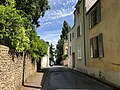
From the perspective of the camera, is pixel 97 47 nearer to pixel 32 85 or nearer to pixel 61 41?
pixel 32 85

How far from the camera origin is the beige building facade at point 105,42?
1725cm

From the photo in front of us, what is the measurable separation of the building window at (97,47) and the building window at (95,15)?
1496 mm

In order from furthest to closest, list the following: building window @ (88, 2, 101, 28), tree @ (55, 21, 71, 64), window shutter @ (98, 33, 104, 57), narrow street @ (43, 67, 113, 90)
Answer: tree @ (55, 21, 71, 64), building window @ (88, 2, 101, 28), window shutter @ (98, 33, 104, 57), narrow street @ (43, 67, 113, 90)

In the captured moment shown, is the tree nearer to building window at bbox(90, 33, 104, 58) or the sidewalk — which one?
building window at bbox(90, 33, 104, 58)

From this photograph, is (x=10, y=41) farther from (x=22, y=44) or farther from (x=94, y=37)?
(x=94, y=37)

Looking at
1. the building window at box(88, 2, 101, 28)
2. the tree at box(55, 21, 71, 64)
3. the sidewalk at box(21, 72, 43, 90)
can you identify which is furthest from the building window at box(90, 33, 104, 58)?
the tree at box(55, 21, 71, 64)

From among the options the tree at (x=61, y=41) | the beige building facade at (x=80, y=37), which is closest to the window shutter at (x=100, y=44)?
the beige building facade at (x=80, y=37)

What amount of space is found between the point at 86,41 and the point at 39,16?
26.8 ft

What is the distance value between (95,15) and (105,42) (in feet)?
16.8

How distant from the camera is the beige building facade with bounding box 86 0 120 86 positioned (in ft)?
56.6

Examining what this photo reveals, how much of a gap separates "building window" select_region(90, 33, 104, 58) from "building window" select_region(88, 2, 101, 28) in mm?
1496

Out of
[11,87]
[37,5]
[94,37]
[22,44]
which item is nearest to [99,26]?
[94,37]

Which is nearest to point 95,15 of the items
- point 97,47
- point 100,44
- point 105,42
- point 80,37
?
point 97,47

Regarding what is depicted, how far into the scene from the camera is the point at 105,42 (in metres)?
19.9
